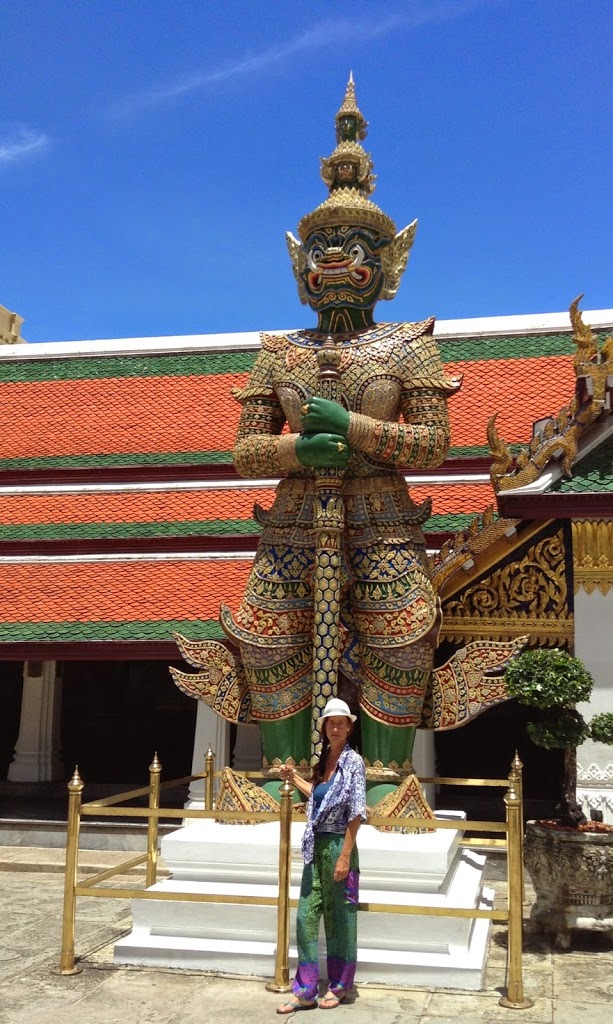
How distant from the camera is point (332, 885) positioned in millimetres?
4762

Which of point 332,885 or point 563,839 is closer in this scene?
point 332,885

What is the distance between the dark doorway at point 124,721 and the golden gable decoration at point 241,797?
7.75 m

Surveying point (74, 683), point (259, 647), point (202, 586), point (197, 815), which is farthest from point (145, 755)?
point (197, 815)

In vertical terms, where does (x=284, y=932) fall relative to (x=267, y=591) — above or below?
below

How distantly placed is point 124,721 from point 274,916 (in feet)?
29.4

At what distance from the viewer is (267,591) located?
6609mm

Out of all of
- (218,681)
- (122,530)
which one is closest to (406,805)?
(218,681)

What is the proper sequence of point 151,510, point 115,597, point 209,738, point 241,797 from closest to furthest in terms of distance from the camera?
point 241,797, point 209,738, point 115,597, point 151,510

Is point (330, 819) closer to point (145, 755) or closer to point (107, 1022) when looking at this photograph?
point (107, 1022)

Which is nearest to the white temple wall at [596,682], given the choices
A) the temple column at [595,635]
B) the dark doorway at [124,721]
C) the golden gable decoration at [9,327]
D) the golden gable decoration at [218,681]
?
the temple column at [595,635]

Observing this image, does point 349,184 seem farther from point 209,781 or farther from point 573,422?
point 209,781

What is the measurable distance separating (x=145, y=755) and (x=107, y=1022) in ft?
31.8

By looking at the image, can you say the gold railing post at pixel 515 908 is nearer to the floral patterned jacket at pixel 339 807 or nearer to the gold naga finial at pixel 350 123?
the floral patterned jacket at pixel 339 807

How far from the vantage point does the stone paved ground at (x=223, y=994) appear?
4621 mm
